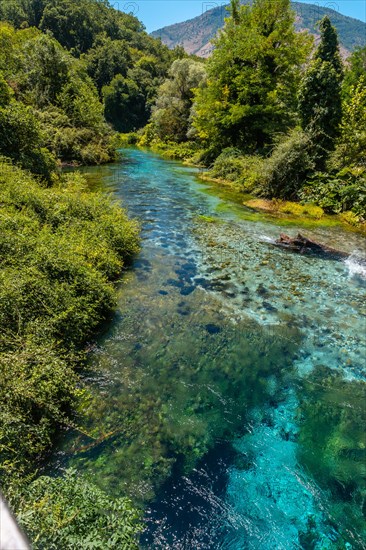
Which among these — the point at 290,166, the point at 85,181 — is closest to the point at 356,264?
the point at 290,166

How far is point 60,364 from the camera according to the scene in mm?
5734

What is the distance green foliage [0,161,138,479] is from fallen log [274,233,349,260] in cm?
711

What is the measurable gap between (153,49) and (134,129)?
1997 inches

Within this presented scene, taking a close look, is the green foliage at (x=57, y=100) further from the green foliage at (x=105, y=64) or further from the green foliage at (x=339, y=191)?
the green foliage at (x=105, y=64)

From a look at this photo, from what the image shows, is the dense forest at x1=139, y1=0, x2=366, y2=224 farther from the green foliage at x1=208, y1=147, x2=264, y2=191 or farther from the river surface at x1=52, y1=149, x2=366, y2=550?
the river surface at x1=52, y1=149, x2=366, y2=550

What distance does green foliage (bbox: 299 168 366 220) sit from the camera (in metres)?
18.4

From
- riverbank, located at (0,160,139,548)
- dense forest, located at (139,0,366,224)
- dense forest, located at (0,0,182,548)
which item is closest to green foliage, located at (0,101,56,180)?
dense forest, located at (0,0,182,548)

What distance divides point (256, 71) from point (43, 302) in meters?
31.0

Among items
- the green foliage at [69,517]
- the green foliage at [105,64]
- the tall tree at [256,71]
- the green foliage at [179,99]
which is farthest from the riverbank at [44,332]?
the green foliage at [105,64]

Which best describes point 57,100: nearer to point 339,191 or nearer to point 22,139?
point 22,139

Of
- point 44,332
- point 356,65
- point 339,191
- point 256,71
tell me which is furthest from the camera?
point 356,65

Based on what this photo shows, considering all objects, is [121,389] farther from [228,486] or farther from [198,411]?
[228,486]

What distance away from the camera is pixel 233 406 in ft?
20.5

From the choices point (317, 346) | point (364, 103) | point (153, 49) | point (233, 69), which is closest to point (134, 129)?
point (153, 49)
